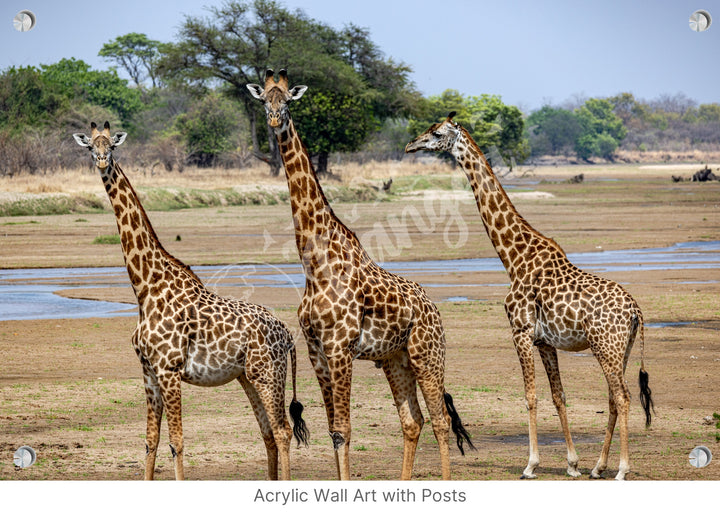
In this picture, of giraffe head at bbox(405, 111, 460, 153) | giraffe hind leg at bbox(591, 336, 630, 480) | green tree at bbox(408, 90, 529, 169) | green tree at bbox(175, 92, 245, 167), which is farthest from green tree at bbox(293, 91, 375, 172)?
giraffe hind leg at bbox(591, 336, 630, 480)

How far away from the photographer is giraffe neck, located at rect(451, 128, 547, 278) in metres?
9.53

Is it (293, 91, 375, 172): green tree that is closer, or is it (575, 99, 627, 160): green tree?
(575, 99, 627, 160): green tree

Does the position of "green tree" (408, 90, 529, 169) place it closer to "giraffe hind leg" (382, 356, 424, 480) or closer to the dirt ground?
the dirt ground

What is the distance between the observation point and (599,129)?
4284cm

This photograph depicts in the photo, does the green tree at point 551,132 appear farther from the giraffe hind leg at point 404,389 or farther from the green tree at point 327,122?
the giraffe hind leg at point 404,389

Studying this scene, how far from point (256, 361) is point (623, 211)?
40.7m

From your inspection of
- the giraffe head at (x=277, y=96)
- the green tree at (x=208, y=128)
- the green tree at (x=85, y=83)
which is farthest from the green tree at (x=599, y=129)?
the giraffe head at (x=277, y=96)

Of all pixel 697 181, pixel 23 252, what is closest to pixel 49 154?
pixel 23 252

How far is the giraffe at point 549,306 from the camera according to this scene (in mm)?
9008

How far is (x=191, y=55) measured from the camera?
28984mm

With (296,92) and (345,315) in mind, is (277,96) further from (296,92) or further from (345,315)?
(345,315)

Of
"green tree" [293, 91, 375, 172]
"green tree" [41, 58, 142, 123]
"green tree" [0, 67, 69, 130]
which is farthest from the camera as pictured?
"green tree" [293, 91, 375, 172]

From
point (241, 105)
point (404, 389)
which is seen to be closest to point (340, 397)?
point (404, 389)

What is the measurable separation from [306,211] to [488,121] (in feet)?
176
